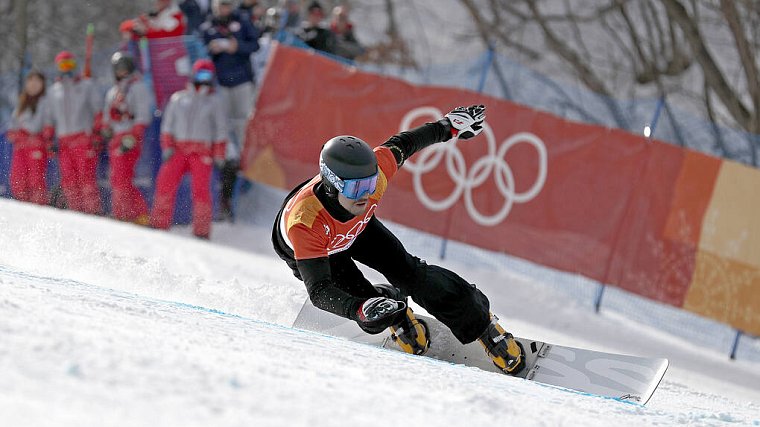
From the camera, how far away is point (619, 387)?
489cm

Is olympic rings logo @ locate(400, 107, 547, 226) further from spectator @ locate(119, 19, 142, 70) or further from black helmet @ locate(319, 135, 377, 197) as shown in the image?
black helmet @ locate(319, 135, 377, 197)

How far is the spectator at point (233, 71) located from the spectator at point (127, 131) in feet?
2.74

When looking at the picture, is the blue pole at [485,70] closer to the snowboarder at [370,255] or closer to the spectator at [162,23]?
the snowboarder at [370,255]

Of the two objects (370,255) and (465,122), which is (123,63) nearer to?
(465,122)

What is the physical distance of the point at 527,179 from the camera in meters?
8.76

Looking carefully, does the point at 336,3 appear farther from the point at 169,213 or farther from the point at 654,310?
the point at 654,310

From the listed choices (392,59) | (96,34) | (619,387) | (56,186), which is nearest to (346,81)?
(56,186)

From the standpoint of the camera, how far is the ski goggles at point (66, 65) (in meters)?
10.5

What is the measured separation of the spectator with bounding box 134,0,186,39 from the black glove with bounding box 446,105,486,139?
604 cm

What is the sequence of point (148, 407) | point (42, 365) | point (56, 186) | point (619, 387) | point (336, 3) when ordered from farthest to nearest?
point (336, 3), point (56, 186), point (619, 387), point (42, 365), point (148, 407)

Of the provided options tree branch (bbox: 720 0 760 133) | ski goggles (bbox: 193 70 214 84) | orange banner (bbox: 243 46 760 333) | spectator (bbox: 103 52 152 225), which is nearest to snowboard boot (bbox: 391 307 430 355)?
orange banner (bbox: 243 46 760 333)

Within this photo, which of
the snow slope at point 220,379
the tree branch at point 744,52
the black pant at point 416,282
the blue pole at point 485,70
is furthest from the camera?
the tree branch at point 744,52

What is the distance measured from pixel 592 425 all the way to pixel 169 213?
7.32 m

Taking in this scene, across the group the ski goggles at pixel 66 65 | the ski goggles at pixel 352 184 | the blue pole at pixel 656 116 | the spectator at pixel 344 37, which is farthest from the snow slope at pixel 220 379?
the spectator at pixel 344 37
